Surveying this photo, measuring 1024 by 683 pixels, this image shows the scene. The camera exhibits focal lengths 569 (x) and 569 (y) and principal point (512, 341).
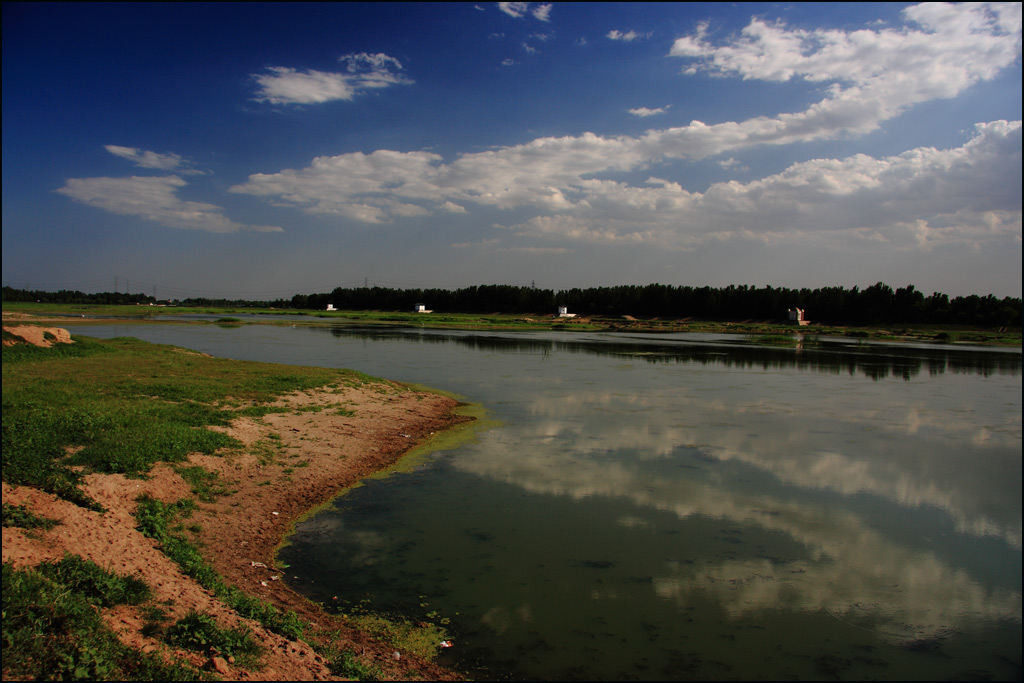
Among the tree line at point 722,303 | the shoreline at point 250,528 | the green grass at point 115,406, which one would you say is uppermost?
the tree line at point 722,303

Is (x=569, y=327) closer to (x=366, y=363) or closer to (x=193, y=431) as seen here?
(x=366, y=363)

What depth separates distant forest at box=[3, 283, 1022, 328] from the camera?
88875 millimetres

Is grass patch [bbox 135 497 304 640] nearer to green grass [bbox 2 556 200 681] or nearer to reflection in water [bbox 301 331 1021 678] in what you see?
green grass [bbox 2 556 200 681]

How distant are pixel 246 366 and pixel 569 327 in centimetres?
7315

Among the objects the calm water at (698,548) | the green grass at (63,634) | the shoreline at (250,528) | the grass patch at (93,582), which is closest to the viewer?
the green grass at (63,634)

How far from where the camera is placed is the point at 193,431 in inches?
458

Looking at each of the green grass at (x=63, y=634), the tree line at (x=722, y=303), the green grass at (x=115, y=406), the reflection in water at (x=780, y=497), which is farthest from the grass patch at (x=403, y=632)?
the tree line at (x=722, y=303)

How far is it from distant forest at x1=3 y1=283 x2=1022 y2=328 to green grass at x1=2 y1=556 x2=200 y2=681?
10576 cm

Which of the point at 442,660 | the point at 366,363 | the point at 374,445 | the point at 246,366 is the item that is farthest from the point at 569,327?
the point at 442,660

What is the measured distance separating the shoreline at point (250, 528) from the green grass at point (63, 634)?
0.60 feet

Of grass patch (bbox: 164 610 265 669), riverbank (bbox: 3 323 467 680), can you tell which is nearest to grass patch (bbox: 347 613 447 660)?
riverbank (bbox: 3 323 467 680)

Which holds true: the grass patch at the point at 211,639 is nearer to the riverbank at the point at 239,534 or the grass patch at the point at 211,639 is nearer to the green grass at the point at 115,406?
the riverbank at the point at 239,534

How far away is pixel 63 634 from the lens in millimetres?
4547

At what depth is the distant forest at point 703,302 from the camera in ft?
292
